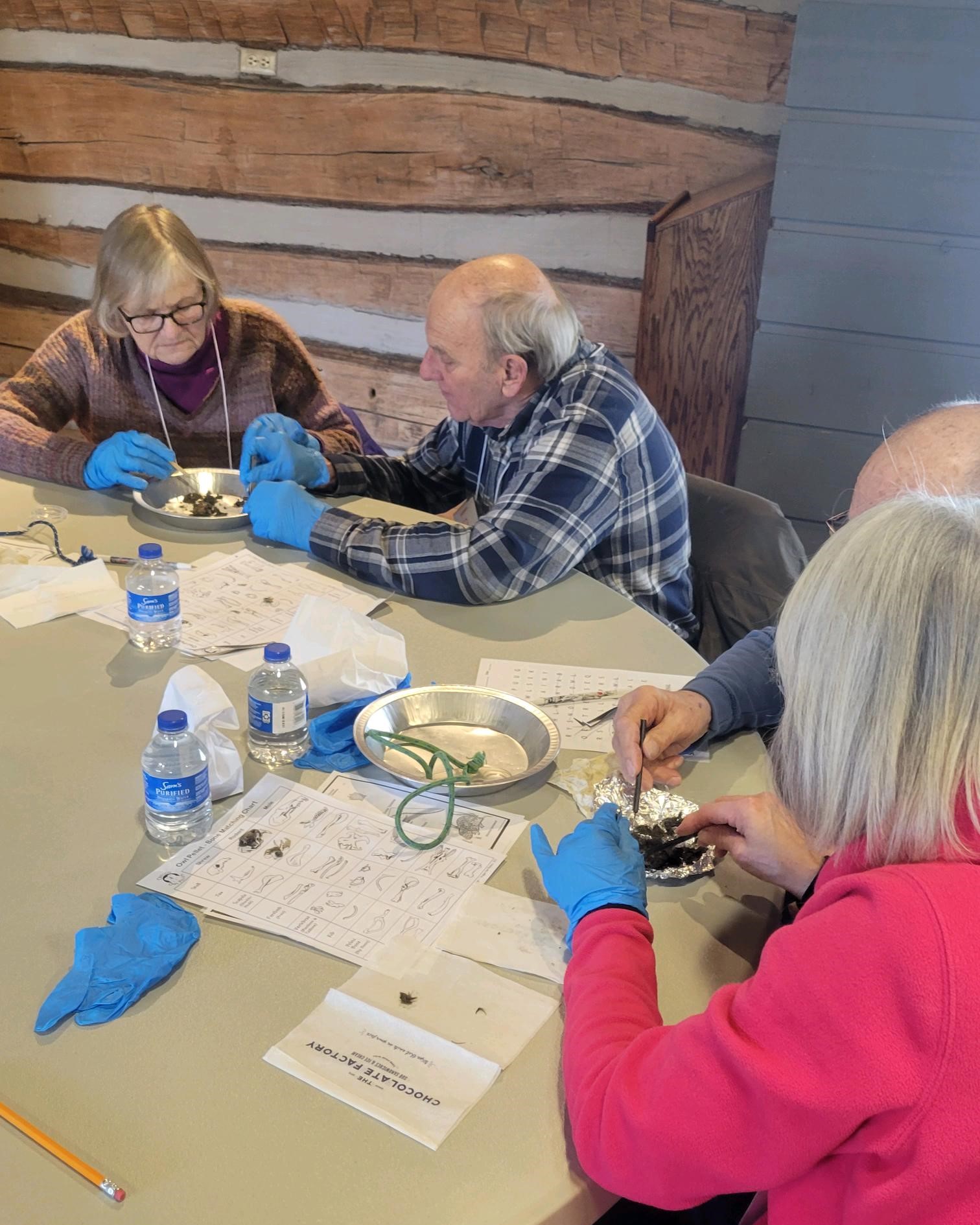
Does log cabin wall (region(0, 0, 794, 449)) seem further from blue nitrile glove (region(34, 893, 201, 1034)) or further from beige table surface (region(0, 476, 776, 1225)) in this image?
blue nitrile glove (region(34, 893, 201, 1034))

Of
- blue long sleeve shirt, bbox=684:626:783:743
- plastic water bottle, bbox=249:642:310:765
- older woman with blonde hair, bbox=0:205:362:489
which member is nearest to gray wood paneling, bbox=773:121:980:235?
older woman with blonde hair, bbox=0:205:362:489

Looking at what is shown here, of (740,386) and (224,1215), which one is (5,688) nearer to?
(224,1215)

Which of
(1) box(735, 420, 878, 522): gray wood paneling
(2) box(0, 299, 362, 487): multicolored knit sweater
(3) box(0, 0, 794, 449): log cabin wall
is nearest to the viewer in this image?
(2) box(0, 299, 362, 487): multicolored knit sweater

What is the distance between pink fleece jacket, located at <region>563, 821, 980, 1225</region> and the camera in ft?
2.06

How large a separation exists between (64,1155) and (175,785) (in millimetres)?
378

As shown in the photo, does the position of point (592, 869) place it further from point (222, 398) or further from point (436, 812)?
point (222, 398)

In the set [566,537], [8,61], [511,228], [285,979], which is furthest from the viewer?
[8,61]

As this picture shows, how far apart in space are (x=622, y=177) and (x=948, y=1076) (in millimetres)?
2731

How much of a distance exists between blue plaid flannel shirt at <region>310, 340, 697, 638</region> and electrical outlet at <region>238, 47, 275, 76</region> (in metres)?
2.00

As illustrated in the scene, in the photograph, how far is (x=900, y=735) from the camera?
2.29 ft

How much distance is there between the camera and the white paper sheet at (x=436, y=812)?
3.67 ft

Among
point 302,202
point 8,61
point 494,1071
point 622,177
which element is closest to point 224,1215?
point 494,1071

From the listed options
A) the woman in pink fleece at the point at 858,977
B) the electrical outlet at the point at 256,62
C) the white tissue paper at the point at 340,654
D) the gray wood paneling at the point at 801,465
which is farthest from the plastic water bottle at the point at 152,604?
the electrical outlet at the point at 256,62

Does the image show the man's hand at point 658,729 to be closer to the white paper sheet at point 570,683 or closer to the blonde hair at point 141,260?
the white paper sheet at point 570,683
